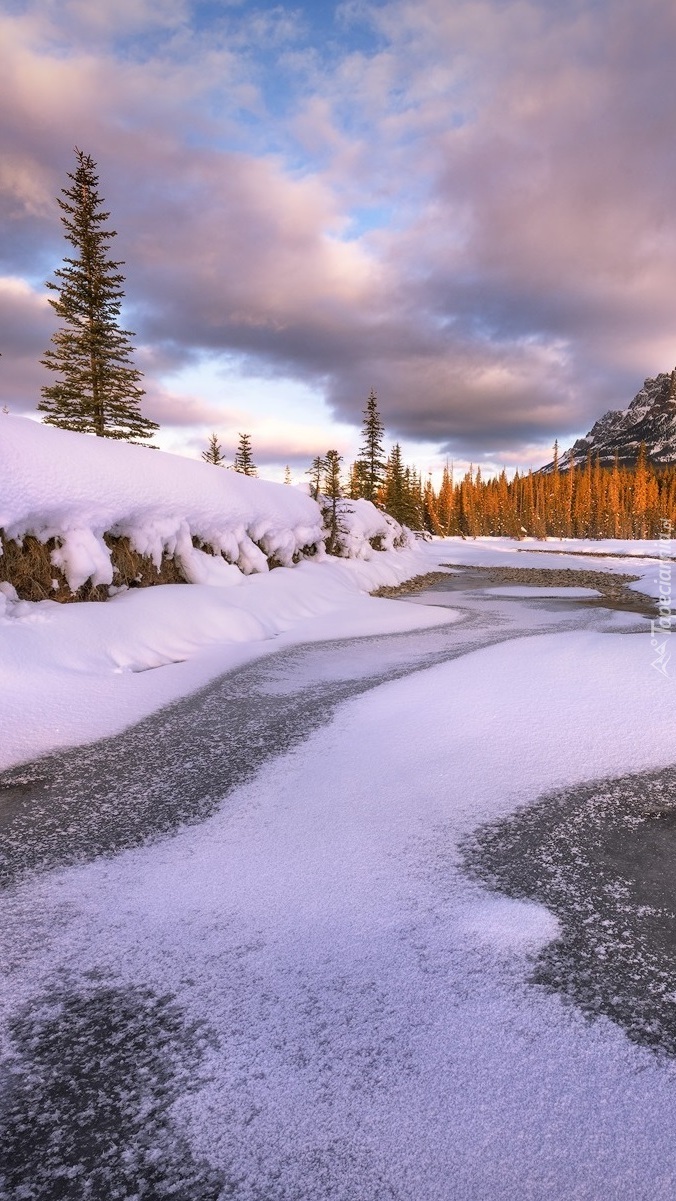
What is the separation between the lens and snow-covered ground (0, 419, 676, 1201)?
60.6 inches

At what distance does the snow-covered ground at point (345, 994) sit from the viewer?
5.05 feet

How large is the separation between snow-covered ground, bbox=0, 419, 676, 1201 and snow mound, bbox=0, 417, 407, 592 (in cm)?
411

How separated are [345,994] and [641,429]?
169 meters

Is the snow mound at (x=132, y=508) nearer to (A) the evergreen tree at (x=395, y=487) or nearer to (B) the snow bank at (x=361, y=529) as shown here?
(B) the snow bank at (x=361, y=529)

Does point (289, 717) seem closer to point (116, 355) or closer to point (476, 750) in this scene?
point (476, 750)

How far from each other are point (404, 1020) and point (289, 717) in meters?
3.98

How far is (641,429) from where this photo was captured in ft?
474

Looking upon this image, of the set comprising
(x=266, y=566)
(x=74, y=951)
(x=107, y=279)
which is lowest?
(x=74, y=951)

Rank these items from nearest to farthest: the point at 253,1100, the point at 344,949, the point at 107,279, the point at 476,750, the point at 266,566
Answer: the point at 253,1100 → the point at 344,949 → the point at 476,750 → the point at 266,566 → the point at 107,279

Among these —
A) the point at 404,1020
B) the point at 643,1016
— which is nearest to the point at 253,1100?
the point at 404,1020

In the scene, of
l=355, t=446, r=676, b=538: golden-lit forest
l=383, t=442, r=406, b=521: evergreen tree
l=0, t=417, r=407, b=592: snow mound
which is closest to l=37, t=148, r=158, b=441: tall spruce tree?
l=0, t=417, r=407, b=592: snow mound

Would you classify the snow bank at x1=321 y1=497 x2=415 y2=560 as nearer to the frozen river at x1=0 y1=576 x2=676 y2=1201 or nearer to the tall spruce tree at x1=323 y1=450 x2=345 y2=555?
the tall spruce tree at x1=323 y1=450 x2=345 y2=555

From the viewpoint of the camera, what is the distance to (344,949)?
2402 mm

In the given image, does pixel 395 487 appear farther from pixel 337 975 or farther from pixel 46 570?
pixel 337 975
